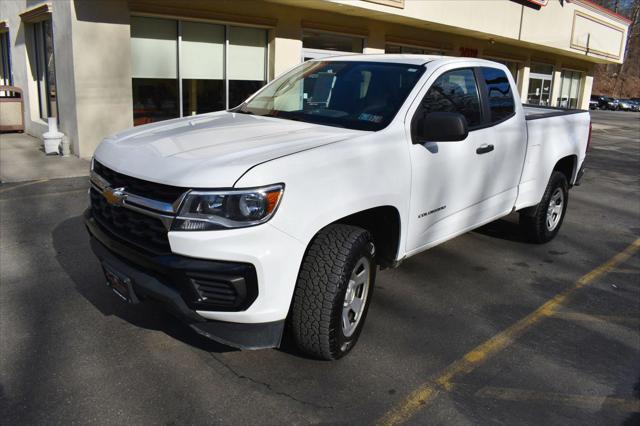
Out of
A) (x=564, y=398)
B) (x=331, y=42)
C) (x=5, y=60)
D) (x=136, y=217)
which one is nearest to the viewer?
(x=136, y=217)

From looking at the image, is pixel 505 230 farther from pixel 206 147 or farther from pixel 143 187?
pixel 143 187

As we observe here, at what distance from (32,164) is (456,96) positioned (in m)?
7.52

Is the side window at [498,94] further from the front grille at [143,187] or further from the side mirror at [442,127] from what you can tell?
the front grille at [143,187]

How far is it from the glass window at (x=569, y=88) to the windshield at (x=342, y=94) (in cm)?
2338

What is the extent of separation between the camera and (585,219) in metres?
7.48

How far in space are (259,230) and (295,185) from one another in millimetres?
318

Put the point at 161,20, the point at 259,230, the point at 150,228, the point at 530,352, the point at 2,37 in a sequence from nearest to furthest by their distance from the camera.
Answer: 1. the point at 259,230
2. the point at 150,228
3. the point at 530,352
4. the point at 161,20
5. the point at 2,37

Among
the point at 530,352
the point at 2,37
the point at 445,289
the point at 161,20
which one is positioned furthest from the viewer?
the point at 2,37

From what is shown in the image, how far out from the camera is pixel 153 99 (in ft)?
34.9

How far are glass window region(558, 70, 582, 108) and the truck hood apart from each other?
959 inches

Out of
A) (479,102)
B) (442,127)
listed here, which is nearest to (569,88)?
(479,102)

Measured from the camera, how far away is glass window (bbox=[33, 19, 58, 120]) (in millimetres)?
11023

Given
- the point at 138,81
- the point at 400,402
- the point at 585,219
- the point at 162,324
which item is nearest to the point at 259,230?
the point at 400,402

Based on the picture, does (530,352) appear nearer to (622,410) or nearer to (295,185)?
(622,410)
